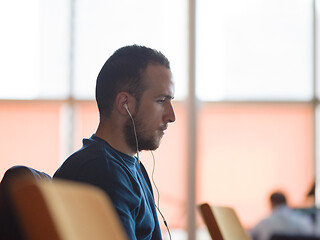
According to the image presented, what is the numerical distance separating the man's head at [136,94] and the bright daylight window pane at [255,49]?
445 cm

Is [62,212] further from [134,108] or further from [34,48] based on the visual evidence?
[34,48]

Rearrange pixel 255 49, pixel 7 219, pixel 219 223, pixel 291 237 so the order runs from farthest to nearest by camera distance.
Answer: pixel 255 49
pixel 291 237
pixel 219 223
pixel 7 219

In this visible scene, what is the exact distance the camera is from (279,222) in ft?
18.1

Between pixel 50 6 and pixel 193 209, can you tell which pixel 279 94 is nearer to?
pixel 193 209

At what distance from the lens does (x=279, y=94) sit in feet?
21.0

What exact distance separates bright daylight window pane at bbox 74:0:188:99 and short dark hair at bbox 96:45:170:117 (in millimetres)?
4535

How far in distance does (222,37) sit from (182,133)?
1.16 meters

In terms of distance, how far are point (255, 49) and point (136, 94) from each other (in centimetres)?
476

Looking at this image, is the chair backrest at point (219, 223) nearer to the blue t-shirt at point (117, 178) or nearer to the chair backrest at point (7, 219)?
the blue t-shirt at point (117, 178)

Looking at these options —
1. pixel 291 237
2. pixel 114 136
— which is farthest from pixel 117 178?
pixel 291 237

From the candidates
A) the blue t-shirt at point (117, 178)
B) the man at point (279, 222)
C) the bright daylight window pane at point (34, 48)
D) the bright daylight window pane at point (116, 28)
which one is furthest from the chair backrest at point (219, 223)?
the bright daylight window pane at point (34, 48)

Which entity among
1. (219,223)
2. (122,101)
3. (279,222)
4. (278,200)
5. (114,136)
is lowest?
(279,222)

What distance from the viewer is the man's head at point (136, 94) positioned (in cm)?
185

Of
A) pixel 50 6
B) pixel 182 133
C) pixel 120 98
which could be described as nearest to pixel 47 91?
pixel 50 6
